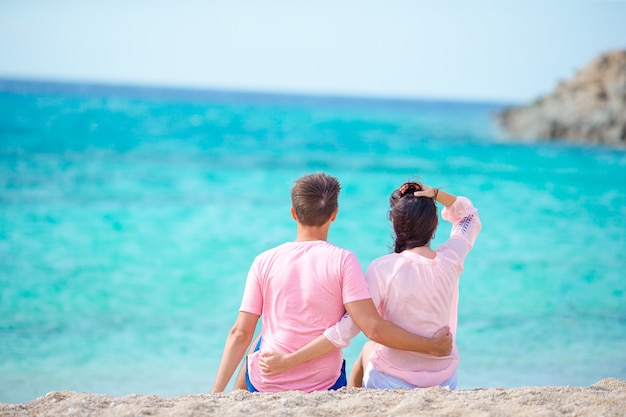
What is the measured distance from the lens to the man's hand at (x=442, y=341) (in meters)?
3.33

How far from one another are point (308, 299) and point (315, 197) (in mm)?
491

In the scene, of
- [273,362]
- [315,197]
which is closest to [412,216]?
[315,197]

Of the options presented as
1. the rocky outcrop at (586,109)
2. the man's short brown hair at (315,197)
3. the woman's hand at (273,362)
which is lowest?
the woman's hand at (273,362)

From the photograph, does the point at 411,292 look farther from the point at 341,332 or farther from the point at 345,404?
the point at 345,404


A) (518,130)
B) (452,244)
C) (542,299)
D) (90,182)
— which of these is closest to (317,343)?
(452,244)

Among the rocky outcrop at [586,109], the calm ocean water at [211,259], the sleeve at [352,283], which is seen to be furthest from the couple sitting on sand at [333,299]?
the rocky outcrop at [586,109]

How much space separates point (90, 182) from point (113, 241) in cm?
516

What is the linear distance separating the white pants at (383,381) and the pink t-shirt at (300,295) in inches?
10.7

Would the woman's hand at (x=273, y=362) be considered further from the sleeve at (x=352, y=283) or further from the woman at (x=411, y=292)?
the sleeve at (x=352, y=283)

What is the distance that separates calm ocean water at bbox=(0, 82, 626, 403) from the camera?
6031mm

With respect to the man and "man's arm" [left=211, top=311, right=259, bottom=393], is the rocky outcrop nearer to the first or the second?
the man

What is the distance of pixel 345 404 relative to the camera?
314 cm

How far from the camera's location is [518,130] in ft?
108

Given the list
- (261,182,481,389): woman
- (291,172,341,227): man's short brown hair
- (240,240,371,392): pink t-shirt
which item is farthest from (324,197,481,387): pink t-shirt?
(291,172,341,227): man's short brown hair
